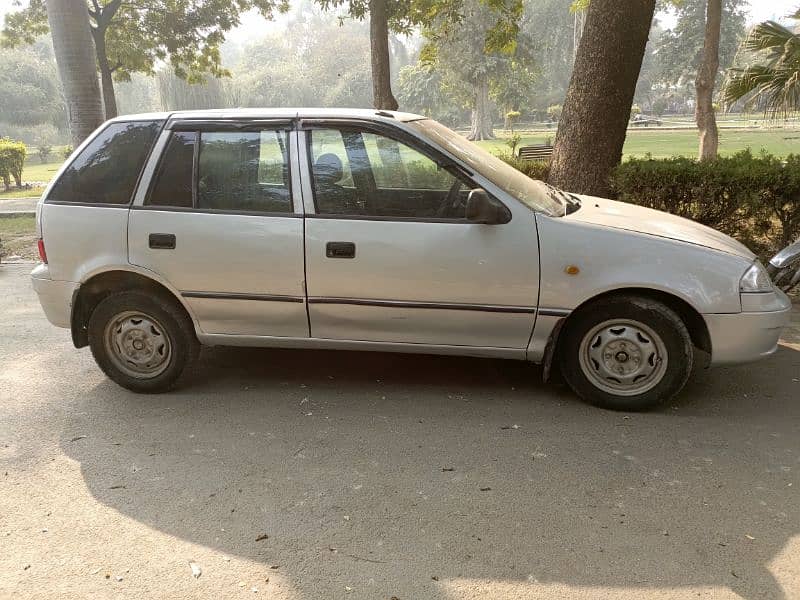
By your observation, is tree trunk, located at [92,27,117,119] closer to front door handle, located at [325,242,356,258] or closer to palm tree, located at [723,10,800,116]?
palm tree, located at [723,10,800,116]

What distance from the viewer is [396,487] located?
10.5ft

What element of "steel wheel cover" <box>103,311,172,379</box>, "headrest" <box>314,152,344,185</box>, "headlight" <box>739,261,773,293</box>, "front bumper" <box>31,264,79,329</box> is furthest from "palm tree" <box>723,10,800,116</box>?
"front bumper" <box>31,264,79,329</box>

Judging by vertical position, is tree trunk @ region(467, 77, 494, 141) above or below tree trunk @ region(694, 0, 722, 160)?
above

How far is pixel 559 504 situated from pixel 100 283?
127 inches

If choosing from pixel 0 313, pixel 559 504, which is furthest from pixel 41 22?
pixel 559 504

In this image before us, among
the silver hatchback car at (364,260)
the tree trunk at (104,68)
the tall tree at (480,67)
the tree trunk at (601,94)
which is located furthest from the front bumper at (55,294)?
the tall tree at (480,67)

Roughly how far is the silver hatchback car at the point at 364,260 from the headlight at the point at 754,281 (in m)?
0.01

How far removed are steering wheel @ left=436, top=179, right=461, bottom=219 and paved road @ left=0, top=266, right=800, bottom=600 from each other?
4.08ft

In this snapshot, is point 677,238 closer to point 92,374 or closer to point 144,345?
point 144,345

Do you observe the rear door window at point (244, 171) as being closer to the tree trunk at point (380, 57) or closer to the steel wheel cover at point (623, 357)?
the steel wheel cover at point (623, 357)

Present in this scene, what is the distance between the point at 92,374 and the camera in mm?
4797

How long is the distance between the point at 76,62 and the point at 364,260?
8.35 meters

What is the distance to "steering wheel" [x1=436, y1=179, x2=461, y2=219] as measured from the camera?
3.87 m

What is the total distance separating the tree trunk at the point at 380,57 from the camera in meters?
13.5
